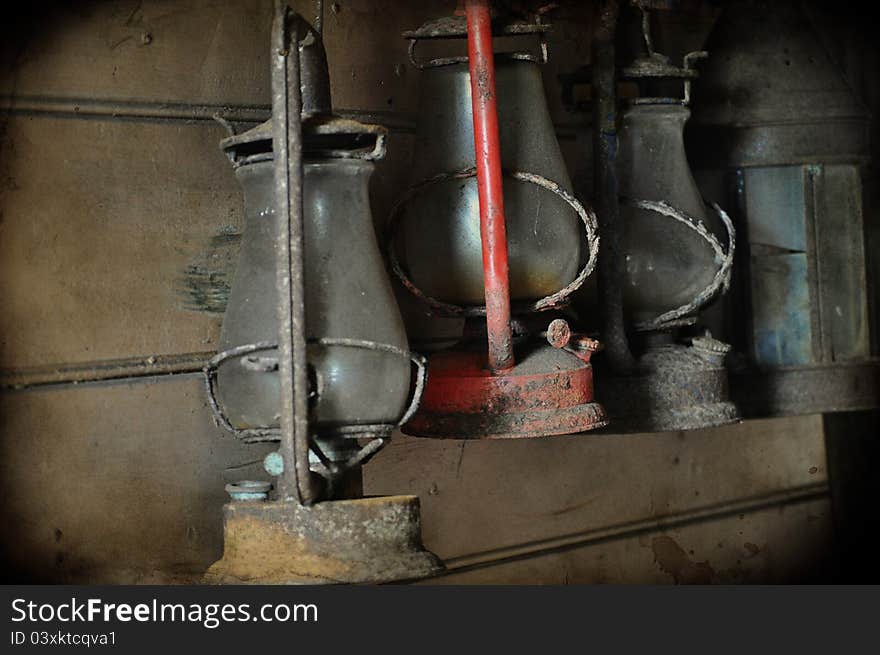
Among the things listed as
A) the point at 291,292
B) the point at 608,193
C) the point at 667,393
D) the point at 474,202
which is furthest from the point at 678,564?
the point at 291,292

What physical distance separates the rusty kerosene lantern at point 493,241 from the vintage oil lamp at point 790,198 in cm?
61

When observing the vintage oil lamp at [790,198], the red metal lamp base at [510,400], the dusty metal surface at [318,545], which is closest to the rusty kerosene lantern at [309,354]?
the dusty metal surface at [318,545]

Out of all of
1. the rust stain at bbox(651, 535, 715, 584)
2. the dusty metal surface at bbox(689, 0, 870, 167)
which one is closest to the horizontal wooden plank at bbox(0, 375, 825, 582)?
the rust stain at bbox(651, 535, 715, 584)

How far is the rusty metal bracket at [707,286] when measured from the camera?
1655 mm

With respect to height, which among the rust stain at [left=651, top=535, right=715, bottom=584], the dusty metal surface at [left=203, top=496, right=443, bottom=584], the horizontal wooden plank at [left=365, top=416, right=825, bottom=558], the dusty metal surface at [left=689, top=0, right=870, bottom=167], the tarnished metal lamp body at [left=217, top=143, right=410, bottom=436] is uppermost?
the dusty metal surface at [left=689, top=0, right=870, bottom=167]

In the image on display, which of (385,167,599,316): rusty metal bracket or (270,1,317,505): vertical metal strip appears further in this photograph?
(385,167,599,316): rusty metal bracket

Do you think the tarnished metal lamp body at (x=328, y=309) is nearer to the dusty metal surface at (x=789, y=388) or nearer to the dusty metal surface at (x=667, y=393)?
the dusty metal surface at (x=667, y=393)

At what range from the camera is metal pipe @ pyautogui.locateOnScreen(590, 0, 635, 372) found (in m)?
1.63

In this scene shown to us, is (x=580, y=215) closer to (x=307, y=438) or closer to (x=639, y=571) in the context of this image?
(x=307, y=438)

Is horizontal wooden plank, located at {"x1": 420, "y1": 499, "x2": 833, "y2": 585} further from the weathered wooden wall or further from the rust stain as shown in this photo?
the weathered wooden wall

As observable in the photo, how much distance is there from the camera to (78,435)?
1450 mm

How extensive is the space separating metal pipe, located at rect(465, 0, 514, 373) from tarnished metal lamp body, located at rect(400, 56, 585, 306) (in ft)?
0.18

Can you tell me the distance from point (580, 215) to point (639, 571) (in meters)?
0.90

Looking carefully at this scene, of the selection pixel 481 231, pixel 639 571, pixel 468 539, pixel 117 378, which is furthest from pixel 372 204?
pixel 639 571
